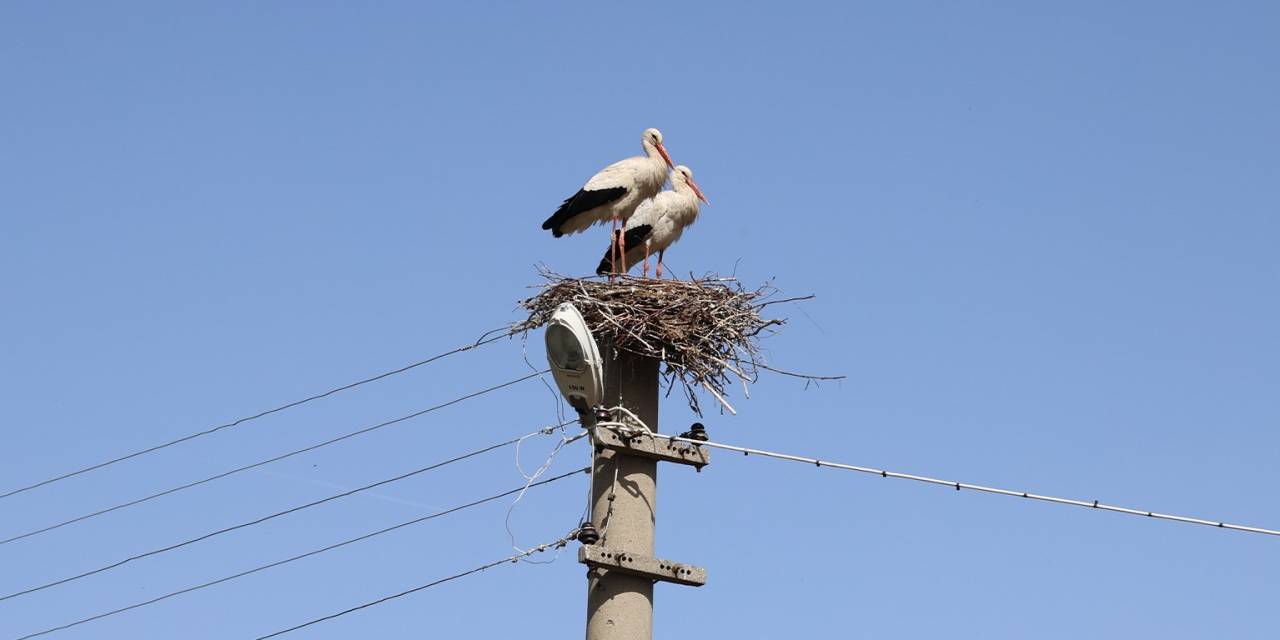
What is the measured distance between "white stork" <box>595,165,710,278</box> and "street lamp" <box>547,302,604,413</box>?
584cm

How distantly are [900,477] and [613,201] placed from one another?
20.1ft

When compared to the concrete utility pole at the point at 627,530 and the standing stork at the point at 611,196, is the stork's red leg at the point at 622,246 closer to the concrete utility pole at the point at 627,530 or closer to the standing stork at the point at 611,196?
the standing stork at the point at 611,196

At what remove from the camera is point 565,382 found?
30.0 ft

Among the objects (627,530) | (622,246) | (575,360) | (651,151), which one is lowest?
(627,530)

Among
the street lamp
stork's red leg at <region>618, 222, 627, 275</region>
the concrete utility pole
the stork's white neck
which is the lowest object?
the concrete utility pole

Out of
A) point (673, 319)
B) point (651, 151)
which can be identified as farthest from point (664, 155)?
point (673, 319)

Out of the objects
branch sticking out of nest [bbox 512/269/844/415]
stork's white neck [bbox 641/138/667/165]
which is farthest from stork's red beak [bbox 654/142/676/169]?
branch sticking out of nest [bbox 512/269/844/415]

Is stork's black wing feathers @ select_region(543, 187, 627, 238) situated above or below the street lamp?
above

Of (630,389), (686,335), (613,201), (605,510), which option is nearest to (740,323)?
(686,335)

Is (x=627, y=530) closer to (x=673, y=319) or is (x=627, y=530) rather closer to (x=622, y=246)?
(x=673, y=319)

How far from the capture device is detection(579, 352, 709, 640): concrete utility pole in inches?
334

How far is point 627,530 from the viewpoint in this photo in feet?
28.5

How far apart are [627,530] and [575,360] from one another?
938mm

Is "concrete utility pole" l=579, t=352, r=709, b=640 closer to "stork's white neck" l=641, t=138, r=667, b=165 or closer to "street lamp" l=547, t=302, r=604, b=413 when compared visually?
"street lamp" l=547, t=302, r=604, b=413
